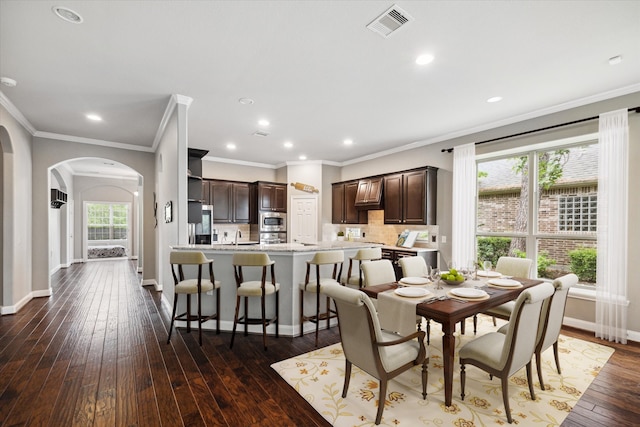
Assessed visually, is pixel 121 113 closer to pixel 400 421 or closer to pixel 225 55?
pixel 225 55

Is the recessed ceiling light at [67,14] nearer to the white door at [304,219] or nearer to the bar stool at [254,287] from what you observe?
the bar stool at [254,287]

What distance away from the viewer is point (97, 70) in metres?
3.12

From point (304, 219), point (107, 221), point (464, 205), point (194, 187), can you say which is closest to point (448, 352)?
point (464, 205)

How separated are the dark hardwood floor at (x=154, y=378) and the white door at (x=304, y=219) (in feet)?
13.1

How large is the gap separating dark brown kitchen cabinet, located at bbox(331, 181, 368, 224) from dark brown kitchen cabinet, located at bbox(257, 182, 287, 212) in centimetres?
133

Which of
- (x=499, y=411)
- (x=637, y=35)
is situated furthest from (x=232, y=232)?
(x=637, y=35)

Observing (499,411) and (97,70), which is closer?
(499,411)

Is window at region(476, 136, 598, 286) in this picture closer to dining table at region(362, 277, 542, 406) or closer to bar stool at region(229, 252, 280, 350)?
dining table at region(362, 277, 542, 406)

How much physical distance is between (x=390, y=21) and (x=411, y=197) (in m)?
3.81

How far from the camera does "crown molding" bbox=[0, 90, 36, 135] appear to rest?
391 cm

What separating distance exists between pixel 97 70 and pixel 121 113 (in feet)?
4.60

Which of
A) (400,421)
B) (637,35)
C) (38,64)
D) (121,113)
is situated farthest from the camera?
(121,113)

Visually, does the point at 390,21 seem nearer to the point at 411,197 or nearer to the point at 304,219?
the point at 411,197

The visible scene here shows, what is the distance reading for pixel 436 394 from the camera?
2441mm
